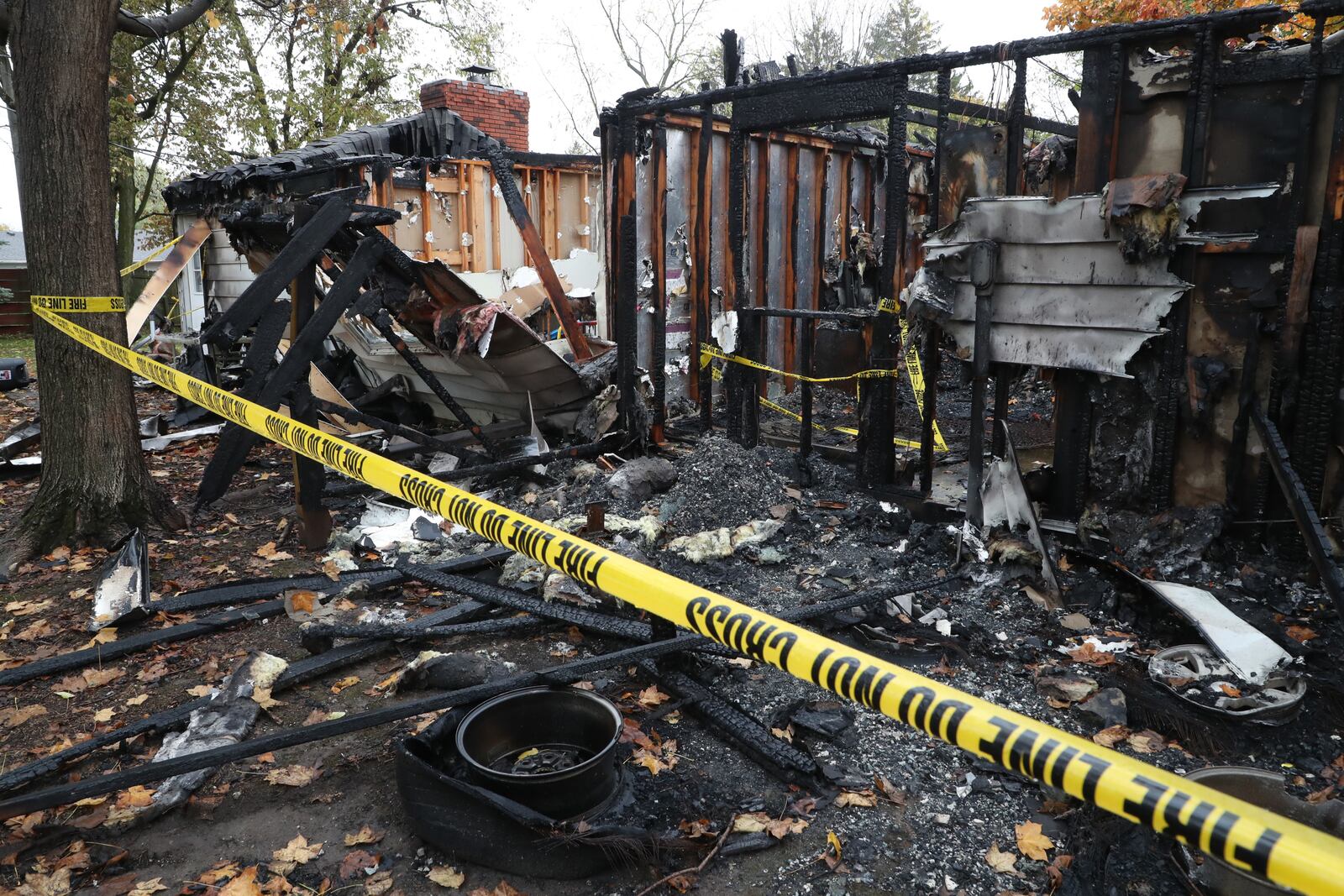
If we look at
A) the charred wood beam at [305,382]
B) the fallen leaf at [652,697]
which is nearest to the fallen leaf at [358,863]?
the fallen leaf at [652,697]

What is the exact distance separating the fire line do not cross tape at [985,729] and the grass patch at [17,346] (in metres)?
20.4

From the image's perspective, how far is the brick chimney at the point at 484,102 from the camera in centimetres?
1545

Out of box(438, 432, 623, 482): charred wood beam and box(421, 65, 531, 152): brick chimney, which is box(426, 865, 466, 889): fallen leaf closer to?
box(438, 432, 623, 482): charred wood beam

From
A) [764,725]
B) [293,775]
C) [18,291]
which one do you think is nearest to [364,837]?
[293,775]

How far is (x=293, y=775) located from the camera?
138 inches

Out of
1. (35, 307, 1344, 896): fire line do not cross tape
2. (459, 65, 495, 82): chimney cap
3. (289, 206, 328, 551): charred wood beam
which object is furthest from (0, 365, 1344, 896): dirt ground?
(459, 65, 495, 82): chimney cap

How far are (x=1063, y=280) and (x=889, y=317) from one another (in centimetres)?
122

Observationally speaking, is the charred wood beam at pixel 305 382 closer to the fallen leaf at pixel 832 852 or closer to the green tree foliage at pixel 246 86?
the fallen leaf at pixel 832 852

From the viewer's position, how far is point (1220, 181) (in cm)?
484

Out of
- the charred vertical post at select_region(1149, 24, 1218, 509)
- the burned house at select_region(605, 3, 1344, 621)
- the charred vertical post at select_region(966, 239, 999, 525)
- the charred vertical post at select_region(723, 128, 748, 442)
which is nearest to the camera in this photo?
the burned house at select_region(605, 3, 1344, 621)

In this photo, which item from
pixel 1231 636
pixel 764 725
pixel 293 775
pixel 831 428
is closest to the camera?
pixel 293 775

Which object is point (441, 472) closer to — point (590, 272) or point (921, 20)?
point (590, 272)

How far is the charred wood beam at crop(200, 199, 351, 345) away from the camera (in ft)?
19.2

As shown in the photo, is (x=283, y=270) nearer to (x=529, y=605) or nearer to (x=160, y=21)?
(x=160, y=21)
